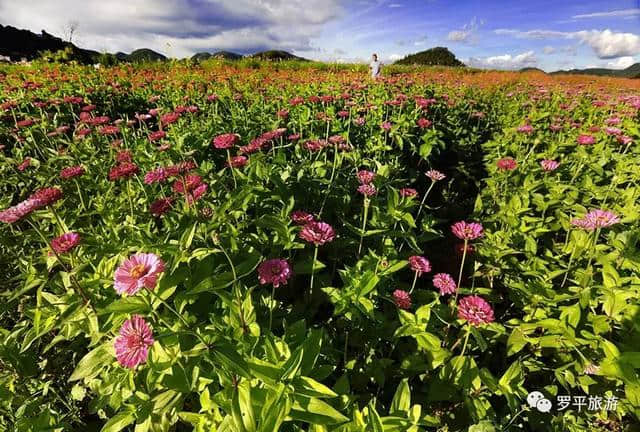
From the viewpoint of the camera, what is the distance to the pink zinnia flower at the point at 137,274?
112cm

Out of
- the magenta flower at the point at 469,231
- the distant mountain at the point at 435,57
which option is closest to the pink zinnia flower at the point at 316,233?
the magenta flower at the point at 469,231

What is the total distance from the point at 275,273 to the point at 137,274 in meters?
0.57

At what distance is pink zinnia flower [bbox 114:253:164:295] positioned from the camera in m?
1.12

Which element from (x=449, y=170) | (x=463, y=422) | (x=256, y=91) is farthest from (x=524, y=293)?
(x=256, y=91)

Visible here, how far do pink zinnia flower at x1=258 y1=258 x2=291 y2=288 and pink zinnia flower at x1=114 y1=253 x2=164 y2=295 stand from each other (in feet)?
1.50

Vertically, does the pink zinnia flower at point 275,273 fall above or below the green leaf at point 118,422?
above

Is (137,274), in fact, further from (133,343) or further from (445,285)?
(445,285)

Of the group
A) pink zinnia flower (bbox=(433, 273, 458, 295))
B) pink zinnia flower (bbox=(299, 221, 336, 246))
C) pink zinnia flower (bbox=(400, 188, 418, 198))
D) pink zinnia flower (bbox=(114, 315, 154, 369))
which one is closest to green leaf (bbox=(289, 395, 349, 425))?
pink zinnia flower (bbox=(114, 315, 154, 369))

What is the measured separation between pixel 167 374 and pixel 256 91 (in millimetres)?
6081

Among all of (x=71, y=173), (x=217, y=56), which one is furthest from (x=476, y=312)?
(x=217, y=56)

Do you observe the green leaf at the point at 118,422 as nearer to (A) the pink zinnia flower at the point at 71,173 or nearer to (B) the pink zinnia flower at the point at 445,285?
(A) the pink zinnia flower at the point at 71,173

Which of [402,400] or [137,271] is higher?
[137,271]

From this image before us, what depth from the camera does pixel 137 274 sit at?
1.19 m

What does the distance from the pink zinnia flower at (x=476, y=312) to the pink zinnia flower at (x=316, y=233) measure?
74cm
